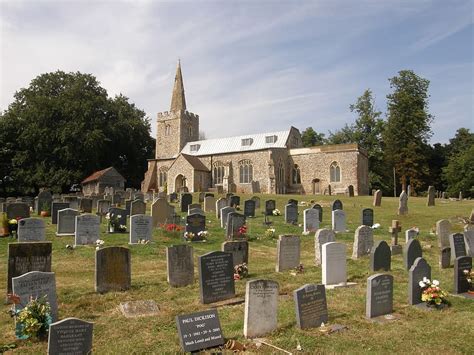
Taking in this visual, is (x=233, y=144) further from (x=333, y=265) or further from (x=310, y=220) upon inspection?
(x=333, y=265)

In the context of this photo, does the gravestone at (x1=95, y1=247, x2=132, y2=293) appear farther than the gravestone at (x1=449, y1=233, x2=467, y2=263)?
No

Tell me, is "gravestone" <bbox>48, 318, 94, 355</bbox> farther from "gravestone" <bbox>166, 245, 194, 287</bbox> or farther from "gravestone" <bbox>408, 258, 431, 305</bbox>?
"gravestone" <bbox>408, 258, 431, 305</bbox>

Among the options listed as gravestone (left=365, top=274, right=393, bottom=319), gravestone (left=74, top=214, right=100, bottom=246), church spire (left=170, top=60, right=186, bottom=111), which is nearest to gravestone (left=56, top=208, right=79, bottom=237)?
gravestone (left=74, top=214, right=100, bottom=246)

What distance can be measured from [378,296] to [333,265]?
2019 millimetres

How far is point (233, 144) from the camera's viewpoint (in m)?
46.7

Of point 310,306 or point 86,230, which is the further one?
point 86,230

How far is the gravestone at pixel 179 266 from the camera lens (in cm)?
919

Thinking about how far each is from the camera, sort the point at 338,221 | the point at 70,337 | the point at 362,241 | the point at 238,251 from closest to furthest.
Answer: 1. the point at 70,337
2. the point at 238,251
3. the point at 362,241
4. the point at 338,221

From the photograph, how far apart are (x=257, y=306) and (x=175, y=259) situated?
122 inches

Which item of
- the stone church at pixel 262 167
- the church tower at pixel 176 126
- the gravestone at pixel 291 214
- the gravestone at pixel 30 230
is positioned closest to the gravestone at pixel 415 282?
the gravestone at pixel 30 230

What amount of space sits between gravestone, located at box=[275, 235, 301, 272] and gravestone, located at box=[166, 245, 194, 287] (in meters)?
2.57

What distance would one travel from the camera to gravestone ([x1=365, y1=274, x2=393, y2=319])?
746cm

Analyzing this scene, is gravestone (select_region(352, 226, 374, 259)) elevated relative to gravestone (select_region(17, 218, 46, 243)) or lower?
lower

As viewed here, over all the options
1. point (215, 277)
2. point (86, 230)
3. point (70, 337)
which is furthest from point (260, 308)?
point (86, 230)
